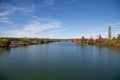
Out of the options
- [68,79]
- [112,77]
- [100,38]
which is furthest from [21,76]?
[100,38]

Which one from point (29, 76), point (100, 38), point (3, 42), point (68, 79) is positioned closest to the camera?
point (68, 79)

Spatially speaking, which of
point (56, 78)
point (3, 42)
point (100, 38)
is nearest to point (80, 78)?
point (56, 78)

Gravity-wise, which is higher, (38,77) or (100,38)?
(100,38)

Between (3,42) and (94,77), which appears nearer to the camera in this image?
(94,77)

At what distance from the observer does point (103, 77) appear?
3.37 meters

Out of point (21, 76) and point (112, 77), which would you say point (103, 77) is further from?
point (21, 76)

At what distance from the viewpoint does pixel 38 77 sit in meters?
3.30

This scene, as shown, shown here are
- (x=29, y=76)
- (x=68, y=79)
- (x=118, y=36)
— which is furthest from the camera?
(x=118, y=36)

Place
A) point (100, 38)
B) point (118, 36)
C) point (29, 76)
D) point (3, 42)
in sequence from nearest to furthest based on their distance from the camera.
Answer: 1. point (29, 76)
2. point (3, 42)
3. point (118, 36)
4. point (100, 38)

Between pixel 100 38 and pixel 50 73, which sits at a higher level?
pixel 100 38

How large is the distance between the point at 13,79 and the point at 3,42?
29.0ft

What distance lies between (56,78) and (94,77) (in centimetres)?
89

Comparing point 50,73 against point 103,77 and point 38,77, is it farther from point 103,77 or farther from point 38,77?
point 103,77

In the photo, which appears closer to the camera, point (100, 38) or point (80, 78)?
point (80, 78)
